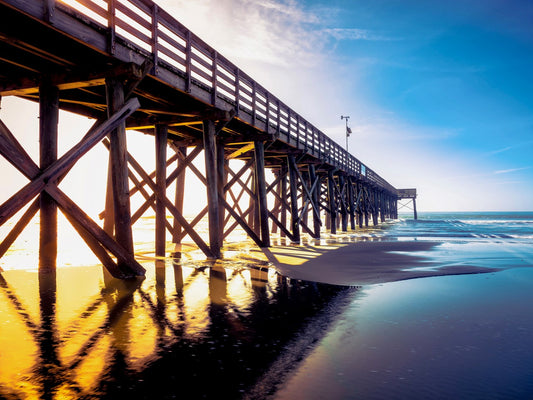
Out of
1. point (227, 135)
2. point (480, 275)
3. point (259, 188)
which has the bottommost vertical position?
point (480, 275)

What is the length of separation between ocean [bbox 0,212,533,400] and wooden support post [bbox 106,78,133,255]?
3.08 ft

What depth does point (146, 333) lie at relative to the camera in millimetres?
2908

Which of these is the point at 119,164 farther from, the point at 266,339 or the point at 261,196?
the point at 261,196

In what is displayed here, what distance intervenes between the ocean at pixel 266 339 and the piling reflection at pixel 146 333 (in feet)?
0.04

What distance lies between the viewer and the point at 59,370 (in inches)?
85.7

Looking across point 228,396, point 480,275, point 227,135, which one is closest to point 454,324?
point 228,396

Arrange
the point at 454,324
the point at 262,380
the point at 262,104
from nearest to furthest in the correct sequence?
the point at 262,380 → the point at 454,324 → the point at 262,104

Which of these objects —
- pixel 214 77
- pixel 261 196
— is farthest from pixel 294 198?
pixel 214 77

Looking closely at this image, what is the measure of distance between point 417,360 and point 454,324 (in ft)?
3.54

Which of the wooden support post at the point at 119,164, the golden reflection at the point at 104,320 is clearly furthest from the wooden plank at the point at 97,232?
the golden reflection at the point at 104,320

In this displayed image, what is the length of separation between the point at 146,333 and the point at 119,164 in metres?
3.27

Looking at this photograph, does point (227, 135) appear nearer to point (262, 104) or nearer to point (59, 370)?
point (262, 104)

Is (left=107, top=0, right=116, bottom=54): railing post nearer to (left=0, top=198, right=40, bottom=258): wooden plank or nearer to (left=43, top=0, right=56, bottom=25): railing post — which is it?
(left=43, top=0, right=56, bottom=25): railing post

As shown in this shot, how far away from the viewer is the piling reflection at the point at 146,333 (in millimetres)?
2037
